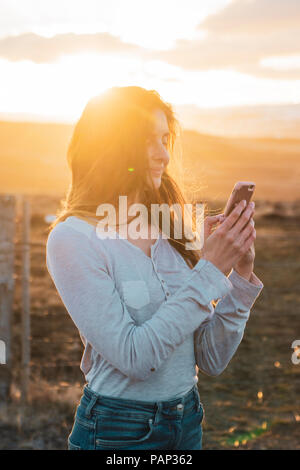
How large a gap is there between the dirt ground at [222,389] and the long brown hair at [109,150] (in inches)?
38.2

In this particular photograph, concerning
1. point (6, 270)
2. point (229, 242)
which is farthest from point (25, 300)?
point (229, 242)

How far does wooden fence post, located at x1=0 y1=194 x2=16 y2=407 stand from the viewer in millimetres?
4539

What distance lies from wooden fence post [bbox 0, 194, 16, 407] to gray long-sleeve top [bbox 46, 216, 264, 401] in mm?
3239

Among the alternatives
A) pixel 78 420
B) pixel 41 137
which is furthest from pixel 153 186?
pixel 41 137

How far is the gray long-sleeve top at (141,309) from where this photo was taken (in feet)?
4.13

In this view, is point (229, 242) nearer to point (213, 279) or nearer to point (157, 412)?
point (213, 279)

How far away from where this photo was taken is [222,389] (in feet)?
17.2

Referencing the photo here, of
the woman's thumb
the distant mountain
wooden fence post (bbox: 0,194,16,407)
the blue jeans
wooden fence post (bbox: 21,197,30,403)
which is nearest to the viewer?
→ the blue jeans

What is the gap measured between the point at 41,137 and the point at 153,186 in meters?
43.4

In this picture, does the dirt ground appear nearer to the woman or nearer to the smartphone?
the woman

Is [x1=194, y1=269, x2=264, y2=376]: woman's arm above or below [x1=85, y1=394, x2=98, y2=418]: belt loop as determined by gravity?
above

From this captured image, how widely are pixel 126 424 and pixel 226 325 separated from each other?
0.37 m

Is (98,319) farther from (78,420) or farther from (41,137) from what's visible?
(41,137)

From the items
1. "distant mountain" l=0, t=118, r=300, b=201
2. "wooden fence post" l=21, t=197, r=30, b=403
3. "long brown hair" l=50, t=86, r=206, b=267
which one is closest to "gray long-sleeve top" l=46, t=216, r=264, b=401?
"long brown hair" l=50, t=86, r=206, b=267
